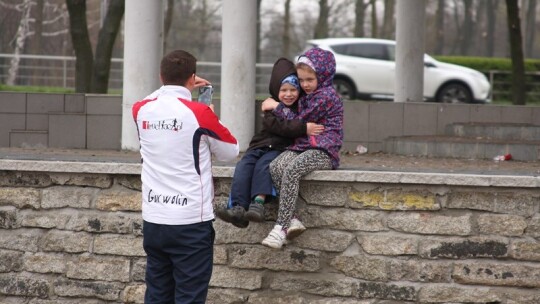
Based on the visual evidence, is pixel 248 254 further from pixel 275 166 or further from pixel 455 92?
pixel 455 92

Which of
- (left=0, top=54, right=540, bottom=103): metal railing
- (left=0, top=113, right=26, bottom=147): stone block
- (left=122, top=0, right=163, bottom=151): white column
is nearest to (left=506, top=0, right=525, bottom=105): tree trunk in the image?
(left=122, top=0, right=163, bottom=151): white column

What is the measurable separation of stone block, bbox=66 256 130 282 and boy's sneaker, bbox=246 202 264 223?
3.63 ft

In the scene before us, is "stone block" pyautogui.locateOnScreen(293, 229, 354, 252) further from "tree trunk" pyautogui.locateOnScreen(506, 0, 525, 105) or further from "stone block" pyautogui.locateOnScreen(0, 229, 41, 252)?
"tree trunk" pyautogui.locateOnScreen(506, 0, 525, 105)

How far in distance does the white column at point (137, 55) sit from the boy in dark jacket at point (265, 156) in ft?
15.3

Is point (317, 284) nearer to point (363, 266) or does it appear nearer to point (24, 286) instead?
point (363, 266)

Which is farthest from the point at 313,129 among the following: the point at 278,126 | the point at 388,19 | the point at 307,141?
the point at 388,19

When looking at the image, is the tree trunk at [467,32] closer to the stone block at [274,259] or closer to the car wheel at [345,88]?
the car wheel at [345,88]

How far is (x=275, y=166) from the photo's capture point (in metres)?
6.75

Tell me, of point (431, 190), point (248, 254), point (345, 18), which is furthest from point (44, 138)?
point (345, 18)

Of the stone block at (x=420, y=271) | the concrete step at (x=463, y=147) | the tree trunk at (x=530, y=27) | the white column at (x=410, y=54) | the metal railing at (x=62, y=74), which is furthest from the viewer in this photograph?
the tree trunk at (x=530, y=27)

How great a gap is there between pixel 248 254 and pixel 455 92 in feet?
54.2

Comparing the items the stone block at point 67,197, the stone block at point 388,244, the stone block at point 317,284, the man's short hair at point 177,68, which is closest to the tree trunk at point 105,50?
the stone block at point 67,197

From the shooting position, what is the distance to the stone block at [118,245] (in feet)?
23.8

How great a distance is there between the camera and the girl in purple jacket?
264 inches
